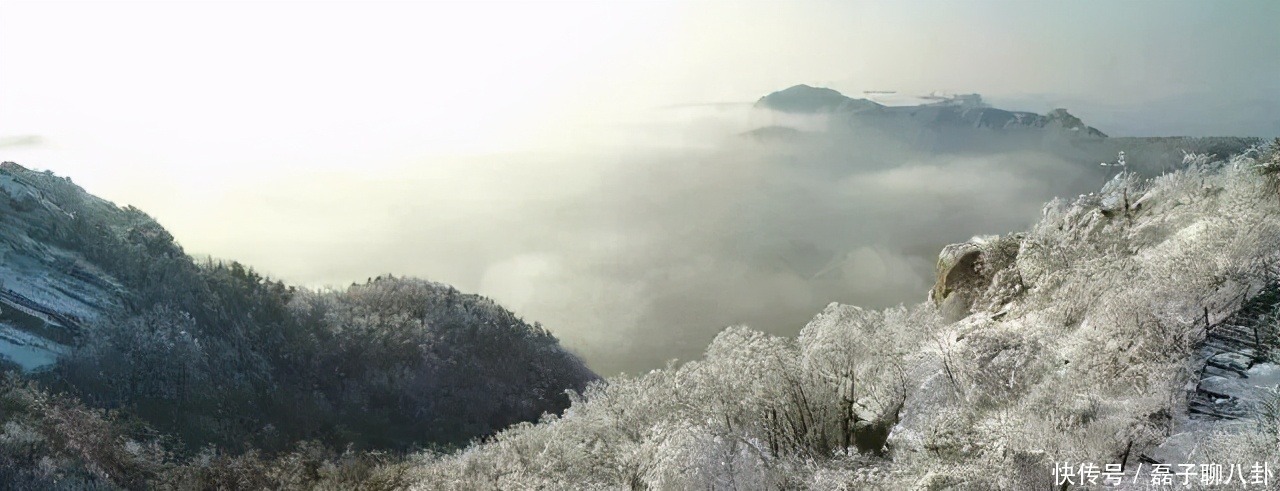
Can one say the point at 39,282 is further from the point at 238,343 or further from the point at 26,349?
the point at 238,343

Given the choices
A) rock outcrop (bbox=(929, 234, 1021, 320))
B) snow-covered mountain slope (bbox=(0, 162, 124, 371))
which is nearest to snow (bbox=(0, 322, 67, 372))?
snow-covered mountain slope (bbox=(0, 162, 124, 371))

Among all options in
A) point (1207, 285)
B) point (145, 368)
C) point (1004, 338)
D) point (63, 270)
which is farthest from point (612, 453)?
point (63, 270)

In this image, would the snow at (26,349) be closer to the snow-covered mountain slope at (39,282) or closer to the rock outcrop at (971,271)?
the snow-covered mountain slope at (39,282)

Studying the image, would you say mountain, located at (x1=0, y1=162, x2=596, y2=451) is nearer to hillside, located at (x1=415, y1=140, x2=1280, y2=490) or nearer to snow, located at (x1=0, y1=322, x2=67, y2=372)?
snow, located at (x1=0, y1=322, x2=67, y2=372)

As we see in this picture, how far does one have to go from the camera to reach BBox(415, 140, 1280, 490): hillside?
22.0m

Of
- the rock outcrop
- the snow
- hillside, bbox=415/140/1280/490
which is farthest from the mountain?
the rock outcrop

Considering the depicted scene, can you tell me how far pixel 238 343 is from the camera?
483ft

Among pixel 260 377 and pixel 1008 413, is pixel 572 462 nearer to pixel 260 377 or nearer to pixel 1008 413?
pixel 1008 413

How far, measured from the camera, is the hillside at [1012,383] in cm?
2205

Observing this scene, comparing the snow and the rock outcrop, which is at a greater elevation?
the rock outcrop

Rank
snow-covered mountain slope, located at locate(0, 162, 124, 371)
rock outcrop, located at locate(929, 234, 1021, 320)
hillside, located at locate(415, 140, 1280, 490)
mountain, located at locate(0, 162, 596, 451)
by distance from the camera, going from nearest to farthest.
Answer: hillside, located at locate(415, 140, 1280, 490) < rock outcrop, located at locate(929, 234, 1021, 320) < snow-covered mountain slope, located at locate(0, 162, 124, 371) < mountain, located at locate(0, 162, 596, 451)

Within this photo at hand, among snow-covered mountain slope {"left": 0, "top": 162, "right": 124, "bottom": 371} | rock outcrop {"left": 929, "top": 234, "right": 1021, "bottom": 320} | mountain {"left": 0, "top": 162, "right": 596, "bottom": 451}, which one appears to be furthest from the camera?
mountain {"left": 0, "top": 162, "right": 596, "bottom": 451}

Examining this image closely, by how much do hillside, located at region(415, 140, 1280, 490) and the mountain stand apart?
344ft

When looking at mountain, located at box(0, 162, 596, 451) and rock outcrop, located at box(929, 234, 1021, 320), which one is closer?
rock outcrop, located at box(929, 234, 1021, 320)
